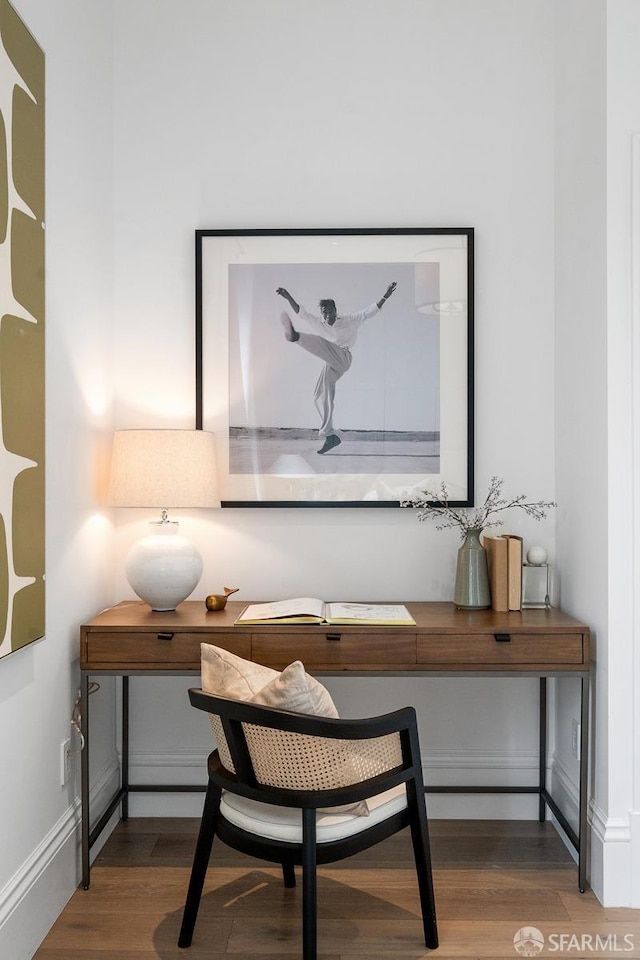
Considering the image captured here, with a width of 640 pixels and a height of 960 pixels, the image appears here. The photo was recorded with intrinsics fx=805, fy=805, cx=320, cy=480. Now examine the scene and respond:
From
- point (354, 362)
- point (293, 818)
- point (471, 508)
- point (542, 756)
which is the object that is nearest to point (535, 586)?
point (471, 508)

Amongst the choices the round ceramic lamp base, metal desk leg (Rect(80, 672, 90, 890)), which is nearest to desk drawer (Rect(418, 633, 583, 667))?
the round ceramic lamp base

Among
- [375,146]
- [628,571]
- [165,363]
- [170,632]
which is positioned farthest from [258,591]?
[375,146]

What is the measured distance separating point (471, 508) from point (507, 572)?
13.0 inches

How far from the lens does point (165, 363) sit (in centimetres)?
289

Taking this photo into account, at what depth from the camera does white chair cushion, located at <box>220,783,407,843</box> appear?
6.17 ft

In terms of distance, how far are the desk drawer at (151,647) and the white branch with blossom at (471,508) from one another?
85cm

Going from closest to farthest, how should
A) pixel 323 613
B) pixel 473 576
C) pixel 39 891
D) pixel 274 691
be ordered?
pixel 274 691 → pixel 39 891 → pixel 323 613 → pixel 473 576

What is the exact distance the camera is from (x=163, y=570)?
2.52m

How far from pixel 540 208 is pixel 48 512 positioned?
1970 millimetres

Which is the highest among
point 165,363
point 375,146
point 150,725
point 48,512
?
point 375,146

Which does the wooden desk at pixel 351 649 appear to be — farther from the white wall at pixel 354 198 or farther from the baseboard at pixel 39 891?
the white wall at pixel 354 198

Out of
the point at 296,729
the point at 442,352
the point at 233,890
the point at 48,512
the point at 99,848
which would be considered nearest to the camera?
the point at 296,729

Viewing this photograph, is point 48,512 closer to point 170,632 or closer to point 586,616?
point 170,632

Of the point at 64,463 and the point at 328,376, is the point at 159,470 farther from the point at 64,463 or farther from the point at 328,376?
the point at 328,376
